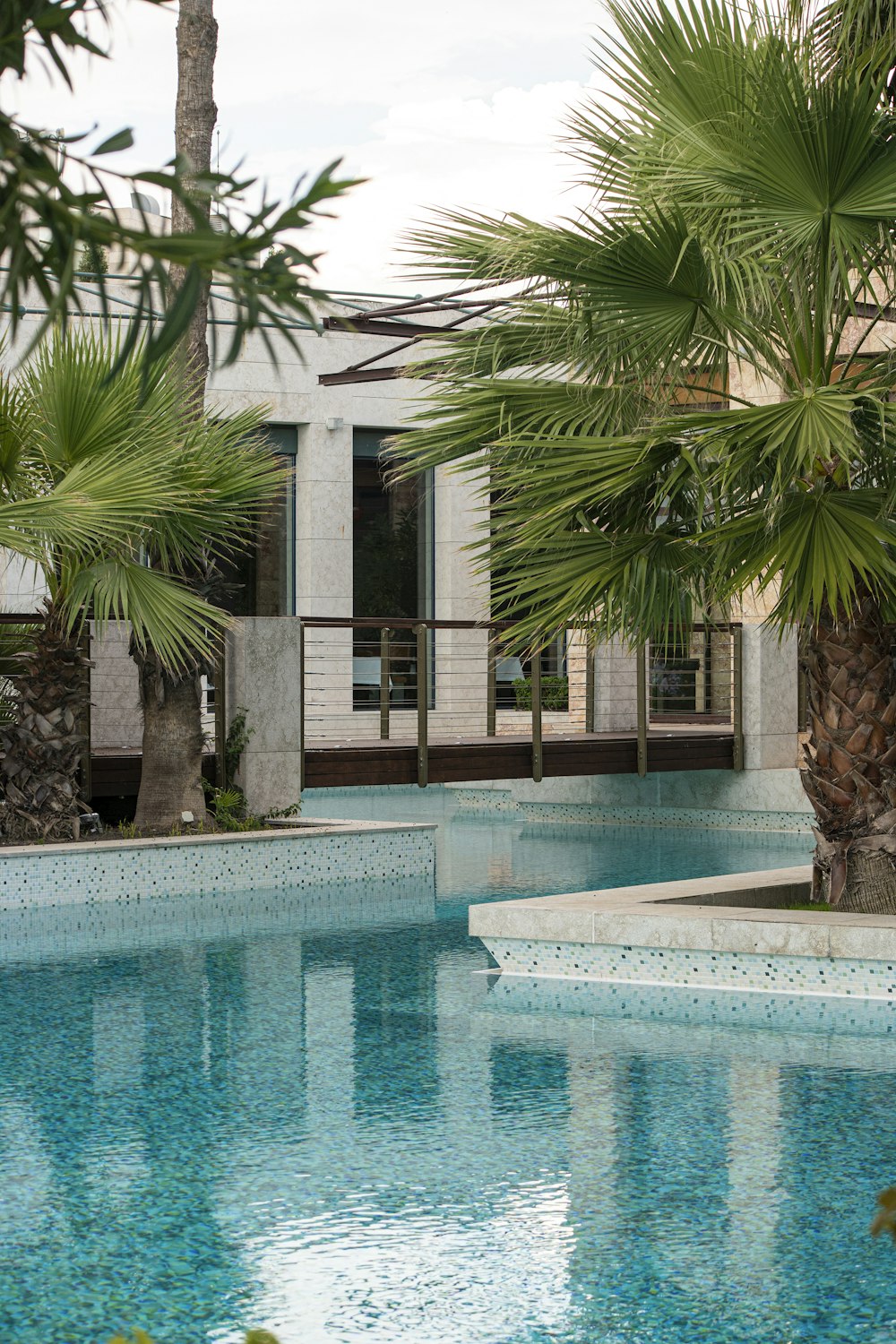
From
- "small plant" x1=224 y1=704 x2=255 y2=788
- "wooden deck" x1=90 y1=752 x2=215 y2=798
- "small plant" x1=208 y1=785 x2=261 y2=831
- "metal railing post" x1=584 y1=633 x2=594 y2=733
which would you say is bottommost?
"small plant" x1=208 y1=785 x2=261 y2=831

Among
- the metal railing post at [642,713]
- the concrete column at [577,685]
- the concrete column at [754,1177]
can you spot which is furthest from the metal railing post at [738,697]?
the concrete column at [754,1177]

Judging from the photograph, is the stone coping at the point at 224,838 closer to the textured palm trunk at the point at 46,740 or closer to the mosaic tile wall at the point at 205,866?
the mosaic tile wall at the point at 205,866

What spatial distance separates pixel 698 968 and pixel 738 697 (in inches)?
380

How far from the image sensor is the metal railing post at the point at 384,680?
15.3 metres

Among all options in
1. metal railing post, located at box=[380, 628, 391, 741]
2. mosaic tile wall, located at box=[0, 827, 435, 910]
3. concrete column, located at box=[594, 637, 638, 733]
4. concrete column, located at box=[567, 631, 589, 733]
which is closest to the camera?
mosaic tile wall, located at box=[0, 827, 435, 910]

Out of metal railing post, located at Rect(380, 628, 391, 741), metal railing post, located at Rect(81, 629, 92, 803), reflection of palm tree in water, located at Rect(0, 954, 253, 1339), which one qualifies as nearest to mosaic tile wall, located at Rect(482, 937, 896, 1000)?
reflection of palm tree in water, located at Rect(0, 954, 253, 1339)

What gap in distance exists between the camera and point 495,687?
18031mm

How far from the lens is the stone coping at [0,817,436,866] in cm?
1148

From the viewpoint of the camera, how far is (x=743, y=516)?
7.86m

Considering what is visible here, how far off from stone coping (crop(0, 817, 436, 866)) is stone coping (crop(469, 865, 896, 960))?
359cm

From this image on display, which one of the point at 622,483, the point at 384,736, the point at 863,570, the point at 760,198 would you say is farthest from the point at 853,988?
the point at 384,736

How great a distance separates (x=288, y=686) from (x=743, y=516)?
6.46 m

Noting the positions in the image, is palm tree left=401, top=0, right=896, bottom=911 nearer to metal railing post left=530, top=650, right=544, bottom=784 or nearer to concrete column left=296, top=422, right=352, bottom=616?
metal railing post left=530, top=650, right=544, bottom=784

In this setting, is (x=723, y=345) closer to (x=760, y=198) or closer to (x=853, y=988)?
(x=760, y=198)
